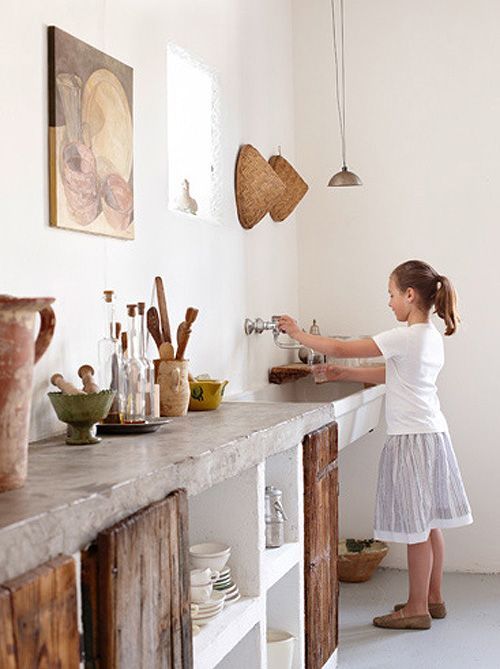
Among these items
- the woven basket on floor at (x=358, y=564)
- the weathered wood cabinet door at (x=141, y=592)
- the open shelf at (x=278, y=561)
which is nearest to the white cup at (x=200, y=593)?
the open shelf at (x=278, y=561)

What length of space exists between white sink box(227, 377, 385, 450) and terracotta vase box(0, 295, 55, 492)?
1987mm

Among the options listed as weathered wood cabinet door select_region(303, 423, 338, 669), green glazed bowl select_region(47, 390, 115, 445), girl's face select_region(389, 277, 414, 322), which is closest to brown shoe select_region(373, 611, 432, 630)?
weathered wood cabinet door select_region(303, 423, 338, 669)

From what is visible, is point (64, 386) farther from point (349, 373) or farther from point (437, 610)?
point (437, 610)

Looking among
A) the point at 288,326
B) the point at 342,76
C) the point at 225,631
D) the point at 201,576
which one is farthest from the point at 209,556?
the point at 342,76

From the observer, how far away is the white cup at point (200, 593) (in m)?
2.73

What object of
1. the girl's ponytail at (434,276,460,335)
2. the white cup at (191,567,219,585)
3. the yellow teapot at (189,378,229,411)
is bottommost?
the white cup at (191,567,219,585)

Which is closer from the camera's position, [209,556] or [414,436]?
[209,556]

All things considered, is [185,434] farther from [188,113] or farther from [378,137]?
[378,137]

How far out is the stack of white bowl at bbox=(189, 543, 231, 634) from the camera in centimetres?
272

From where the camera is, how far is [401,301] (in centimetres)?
441

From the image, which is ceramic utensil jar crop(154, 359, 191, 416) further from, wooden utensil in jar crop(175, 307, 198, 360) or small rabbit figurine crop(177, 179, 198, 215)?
small rabbit figurine crop(177, 179, 198, 215)

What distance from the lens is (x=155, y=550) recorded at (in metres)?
2.12

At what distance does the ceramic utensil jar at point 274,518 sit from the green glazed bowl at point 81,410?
2.75 ft

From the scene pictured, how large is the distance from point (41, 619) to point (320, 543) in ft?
6.59
